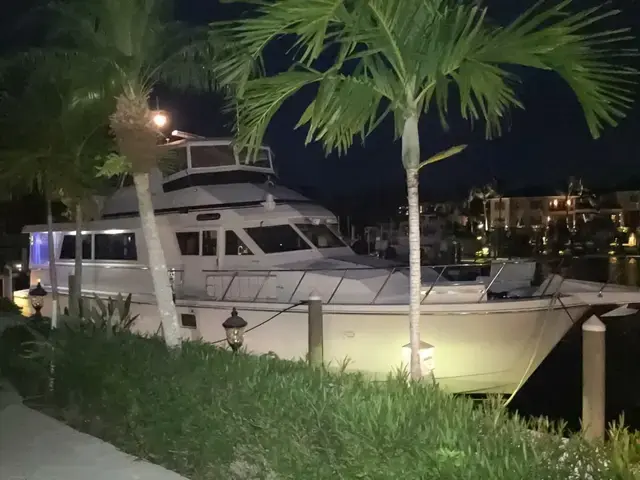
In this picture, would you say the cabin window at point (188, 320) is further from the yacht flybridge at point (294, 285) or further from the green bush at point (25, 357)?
the green bush at point (25, 357)

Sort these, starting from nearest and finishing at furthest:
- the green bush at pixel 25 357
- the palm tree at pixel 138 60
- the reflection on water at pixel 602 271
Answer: the palm tree at pixel 138 60 < the green bush at pixel 25 357 < the reflection on water at pixel 602 271

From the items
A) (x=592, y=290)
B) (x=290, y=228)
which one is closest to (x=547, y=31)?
(x=592, y=290)

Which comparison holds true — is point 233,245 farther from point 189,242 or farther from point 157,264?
point 157,264

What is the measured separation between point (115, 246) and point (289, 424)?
1087 cm

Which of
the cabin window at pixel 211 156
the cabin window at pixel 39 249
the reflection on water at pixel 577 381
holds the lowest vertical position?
the reflection on water at pixel 577 381

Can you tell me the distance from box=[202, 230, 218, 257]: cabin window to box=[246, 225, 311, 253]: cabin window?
65 cm

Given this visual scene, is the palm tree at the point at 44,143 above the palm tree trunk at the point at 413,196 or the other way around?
above

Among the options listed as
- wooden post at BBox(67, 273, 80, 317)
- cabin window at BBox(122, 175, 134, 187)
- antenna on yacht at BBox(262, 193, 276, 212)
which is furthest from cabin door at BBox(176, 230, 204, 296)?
cabin window at BBox(122, 175, 134, 187)

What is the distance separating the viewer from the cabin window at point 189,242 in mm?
13023

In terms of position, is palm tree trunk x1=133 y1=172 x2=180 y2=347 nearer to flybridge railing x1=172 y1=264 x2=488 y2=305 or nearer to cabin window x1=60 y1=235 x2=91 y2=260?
flybridge railing x1=172 y1=264 x2=488 y2=305

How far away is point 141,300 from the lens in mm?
13641

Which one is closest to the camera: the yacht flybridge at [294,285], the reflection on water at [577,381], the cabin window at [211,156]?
the yacht flybridge at [294,285]

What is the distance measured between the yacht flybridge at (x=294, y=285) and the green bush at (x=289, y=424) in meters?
3.61

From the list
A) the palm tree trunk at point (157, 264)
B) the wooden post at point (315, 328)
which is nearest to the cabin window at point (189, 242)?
the wooden post at point (315, 328)
